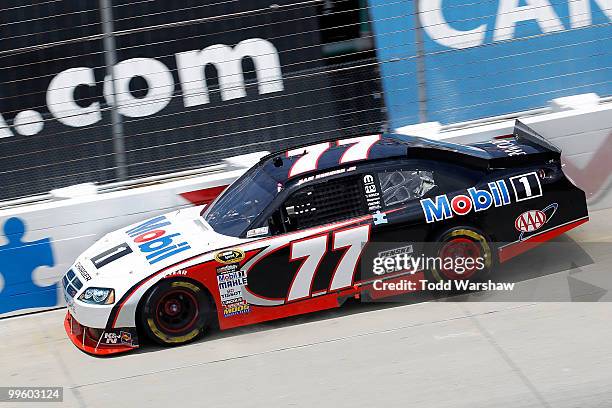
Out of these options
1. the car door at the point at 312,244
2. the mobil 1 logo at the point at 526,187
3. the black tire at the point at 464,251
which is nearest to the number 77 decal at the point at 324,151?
the car door at the point at 312,244

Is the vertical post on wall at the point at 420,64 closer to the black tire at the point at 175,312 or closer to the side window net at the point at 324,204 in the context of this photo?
the side window net at the point at 324,204

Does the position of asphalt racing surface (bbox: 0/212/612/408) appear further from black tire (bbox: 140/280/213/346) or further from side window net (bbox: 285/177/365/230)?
side window net (bbox: 285/177/365/230)

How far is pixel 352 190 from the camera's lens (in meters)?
7.88

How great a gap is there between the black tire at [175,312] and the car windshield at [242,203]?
1.91 feet

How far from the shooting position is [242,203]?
8.14 m

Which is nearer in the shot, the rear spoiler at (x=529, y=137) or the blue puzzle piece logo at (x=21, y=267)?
the rear spoiler at (x=529, y=137)

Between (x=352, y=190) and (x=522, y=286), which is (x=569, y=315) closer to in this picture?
(x=522, y=286)

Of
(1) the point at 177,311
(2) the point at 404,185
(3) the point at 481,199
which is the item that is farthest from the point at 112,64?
(3) the point at 481,199

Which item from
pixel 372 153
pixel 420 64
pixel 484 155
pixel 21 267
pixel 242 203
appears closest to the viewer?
pixel 372 153

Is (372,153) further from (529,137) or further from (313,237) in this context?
(529,137)

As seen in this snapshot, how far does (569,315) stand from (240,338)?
2.65 metres

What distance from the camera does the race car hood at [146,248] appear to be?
7.67 m

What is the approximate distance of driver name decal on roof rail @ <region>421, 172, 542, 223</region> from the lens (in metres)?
7.94

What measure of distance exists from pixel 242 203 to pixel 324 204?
749 millimetres
